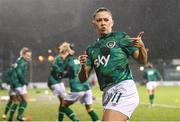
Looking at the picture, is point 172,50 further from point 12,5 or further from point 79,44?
point 12,5

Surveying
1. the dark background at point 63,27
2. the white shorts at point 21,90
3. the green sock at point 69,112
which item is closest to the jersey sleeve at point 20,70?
the white shorts at point 21,90

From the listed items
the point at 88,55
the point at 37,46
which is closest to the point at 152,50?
the point at 37,46

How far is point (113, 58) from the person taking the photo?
725 centimetres

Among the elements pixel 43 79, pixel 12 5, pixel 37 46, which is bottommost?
pixel 43 79

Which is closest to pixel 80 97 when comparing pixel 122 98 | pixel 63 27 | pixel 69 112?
pixel 69 112

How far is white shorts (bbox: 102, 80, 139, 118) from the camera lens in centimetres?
703

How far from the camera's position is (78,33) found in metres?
46.6

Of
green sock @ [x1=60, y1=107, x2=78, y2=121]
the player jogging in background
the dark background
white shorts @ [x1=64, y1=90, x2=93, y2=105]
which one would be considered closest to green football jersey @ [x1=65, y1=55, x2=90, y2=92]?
white shorts @ [x1=64, y1=90, x2=93, y2=105]

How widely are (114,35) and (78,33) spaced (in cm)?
3933

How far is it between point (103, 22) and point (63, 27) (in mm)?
43090

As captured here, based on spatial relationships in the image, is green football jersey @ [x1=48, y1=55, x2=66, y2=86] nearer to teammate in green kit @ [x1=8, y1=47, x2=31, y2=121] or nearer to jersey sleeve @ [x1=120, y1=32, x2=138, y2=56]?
teammate in green kit @ [x1=8, y1=47, x2=31, y2=121]

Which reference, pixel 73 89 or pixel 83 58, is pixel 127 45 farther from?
pixel 73 89

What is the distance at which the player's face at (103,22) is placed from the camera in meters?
7.27

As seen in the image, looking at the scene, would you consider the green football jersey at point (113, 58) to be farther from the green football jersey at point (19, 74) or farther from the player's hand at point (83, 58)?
the green football jersey at point (19, 74)
